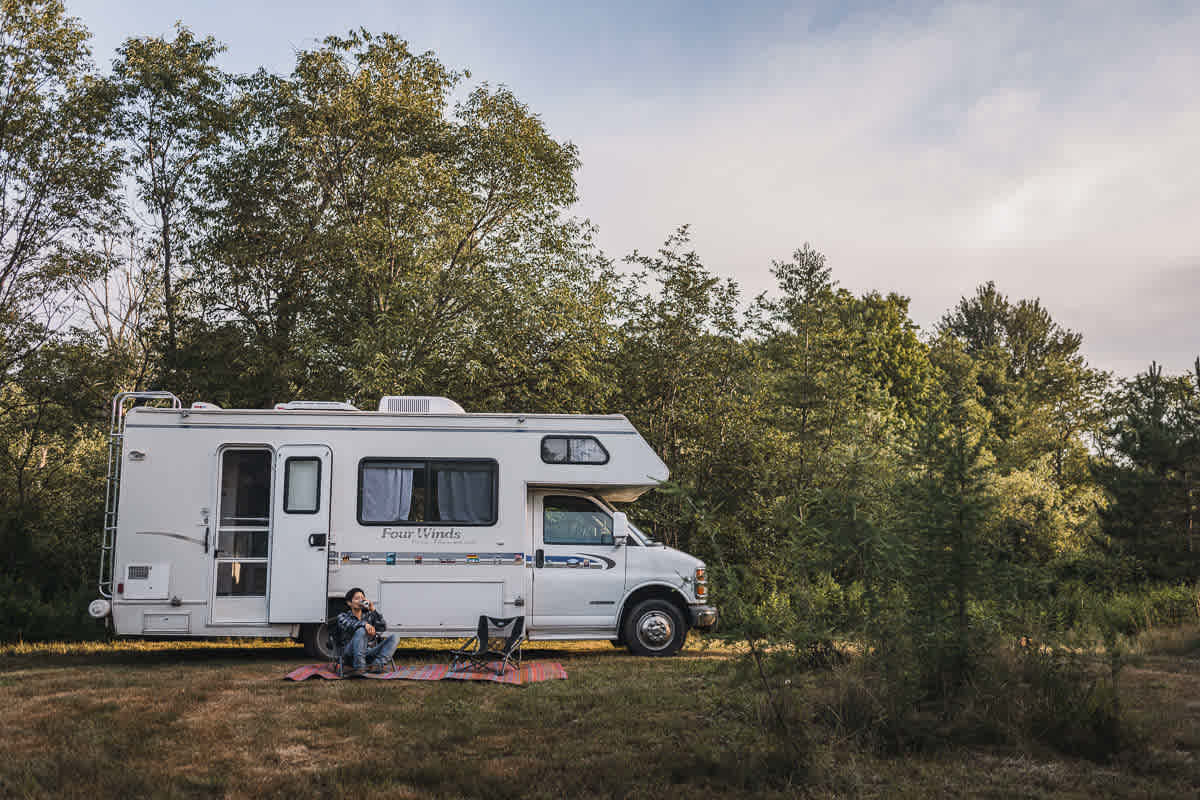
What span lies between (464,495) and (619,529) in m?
1.81

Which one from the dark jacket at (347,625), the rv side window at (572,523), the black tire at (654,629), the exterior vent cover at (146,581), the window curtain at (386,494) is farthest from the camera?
the rv side window at (572,523)

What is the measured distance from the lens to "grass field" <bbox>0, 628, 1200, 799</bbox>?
4.84 m

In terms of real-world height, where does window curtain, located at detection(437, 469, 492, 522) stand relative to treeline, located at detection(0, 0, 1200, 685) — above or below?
below

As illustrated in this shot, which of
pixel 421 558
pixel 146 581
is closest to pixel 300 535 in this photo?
pixel 421 558

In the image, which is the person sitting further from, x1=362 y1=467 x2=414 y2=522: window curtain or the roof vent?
the roof vent

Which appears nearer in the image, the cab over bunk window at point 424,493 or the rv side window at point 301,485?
the rv side window at point 301,485

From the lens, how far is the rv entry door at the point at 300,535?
9.89 metres

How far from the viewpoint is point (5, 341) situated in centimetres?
1512

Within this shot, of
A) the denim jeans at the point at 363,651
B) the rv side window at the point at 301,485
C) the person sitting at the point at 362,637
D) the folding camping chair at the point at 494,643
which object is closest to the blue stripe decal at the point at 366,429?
the rv side window at the point at 301,485

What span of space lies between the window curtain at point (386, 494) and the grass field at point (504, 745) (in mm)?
2315

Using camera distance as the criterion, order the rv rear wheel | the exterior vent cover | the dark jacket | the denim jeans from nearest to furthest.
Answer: the denim jeans
the dark jacket
the exterior vent cover
the rv rear wheel

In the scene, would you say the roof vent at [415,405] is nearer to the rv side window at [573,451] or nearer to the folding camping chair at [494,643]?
the rv side window at [573,451]

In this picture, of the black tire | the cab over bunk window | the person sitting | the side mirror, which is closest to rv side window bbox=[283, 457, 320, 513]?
the cab over bunk window

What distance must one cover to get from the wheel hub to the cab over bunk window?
6.88 ft
